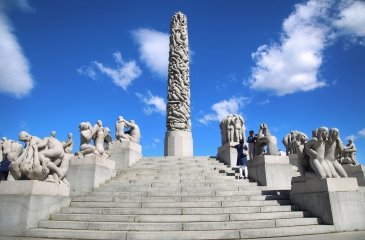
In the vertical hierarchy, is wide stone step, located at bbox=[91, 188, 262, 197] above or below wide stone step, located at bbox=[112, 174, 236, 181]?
below

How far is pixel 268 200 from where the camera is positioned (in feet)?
28.0

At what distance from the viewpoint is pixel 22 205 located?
288 inches

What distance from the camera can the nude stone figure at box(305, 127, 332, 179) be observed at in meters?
7.96

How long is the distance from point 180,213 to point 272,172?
484 centimetres

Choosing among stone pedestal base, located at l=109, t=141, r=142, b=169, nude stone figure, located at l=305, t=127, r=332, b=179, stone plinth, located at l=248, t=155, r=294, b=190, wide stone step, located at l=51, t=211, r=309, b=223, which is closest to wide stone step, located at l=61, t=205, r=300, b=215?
wide stone step, located at l=51, t=211, r=309, b=223

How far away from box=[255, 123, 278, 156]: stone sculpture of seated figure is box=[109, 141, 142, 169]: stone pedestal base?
677cm

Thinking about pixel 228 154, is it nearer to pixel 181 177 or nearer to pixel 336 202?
pixel 181 177

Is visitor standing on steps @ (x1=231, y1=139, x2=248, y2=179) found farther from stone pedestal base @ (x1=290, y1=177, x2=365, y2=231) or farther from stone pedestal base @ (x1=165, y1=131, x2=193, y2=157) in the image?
stone pedestal base @ (x1=165, y1=131, x2=193, y2=157)

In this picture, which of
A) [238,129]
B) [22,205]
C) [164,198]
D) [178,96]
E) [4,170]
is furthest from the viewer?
[178,96]

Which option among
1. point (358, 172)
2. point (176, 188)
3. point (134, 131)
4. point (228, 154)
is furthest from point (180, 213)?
point (358, 172)

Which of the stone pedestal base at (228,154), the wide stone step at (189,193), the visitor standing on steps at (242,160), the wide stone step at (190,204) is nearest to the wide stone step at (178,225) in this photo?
the wide stone step at (190,204)

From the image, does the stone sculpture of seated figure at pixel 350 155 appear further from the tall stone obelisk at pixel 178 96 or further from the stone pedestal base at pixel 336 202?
the tall stone obelisk at pixel 178 96

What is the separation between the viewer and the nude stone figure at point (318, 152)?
26.1 feet

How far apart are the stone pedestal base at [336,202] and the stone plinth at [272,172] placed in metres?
2.53
